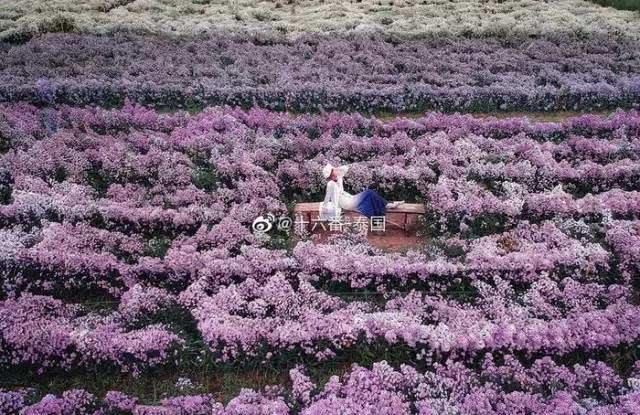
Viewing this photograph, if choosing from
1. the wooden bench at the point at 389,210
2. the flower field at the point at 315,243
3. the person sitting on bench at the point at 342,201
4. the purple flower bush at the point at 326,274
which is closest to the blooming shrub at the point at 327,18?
the flower field at the point at 315,243

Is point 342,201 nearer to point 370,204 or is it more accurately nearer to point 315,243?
point 370,204

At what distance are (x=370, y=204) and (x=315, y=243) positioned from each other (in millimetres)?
932

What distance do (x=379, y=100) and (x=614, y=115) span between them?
4.59 m

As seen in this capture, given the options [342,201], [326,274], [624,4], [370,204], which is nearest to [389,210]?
[370,204]

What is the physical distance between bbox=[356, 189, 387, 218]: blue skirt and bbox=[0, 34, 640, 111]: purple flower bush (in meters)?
5.24

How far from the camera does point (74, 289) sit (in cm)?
783

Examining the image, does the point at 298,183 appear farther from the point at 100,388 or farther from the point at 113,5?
the point at 113,5

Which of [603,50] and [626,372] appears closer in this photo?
[626,372]

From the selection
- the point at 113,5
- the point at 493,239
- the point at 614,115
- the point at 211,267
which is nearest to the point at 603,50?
the point at 614,115

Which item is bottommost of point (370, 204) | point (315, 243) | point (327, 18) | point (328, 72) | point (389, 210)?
point (315, 243)

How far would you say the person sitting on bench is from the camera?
8.26 meters

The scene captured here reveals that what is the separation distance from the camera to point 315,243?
8.53m

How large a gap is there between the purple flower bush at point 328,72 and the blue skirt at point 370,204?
5.24 m

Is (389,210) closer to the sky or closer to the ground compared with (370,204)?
closer to the ground
